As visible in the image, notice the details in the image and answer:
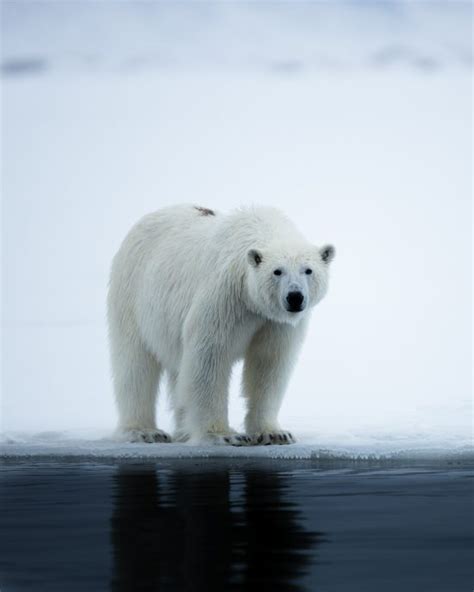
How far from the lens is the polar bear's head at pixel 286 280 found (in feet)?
22.8

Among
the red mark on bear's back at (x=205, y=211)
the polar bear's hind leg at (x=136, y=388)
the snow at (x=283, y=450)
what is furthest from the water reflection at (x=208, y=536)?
the red mark on bear's back at (x=205, y=211)

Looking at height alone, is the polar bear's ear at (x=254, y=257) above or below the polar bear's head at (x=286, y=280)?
above

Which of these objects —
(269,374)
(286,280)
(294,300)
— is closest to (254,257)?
(286,280)

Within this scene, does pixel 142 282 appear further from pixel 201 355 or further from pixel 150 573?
pixel 150 573

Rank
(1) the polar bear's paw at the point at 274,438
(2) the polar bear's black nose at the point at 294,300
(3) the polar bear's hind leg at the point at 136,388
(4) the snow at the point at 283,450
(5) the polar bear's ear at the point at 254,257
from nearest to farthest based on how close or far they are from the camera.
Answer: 1. (4) the snow at the point at 283,450
2. (2) the polar bear's black nose at the point at 294,300
3. (5) the polar bear's ear at the point at 254,257
4. (1) the polar bear's paw at the point at 274,438
5. (3) the polar bear's hind leg at the point at 136,388

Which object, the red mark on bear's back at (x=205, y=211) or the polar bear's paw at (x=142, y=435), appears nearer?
the polar bear's paw at (x=142, y=435)

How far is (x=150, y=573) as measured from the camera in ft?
11.0

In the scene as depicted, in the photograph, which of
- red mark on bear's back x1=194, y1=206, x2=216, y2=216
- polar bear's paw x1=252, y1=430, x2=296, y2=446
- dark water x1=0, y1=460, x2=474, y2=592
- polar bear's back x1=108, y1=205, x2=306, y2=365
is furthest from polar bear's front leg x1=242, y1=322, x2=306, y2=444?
dark water x1=0, y1=460, x2=474, y2=592

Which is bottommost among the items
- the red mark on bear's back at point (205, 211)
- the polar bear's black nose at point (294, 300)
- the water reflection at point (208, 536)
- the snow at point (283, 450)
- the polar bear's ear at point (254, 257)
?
the water reflection at point (208, 536)

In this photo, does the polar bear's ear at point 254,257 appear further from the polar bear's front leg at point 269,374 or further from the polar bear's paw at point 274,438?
the polar bear's paw at point 274,438

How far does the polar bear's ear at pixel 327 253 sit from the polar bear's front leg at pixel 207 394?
0.97 metres

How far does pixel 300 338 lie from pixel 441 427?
4.85 ft

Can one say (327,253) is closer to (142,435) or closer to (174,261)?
(174,261)

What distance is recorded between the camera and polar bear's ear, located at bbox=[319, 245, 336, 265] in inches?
285
